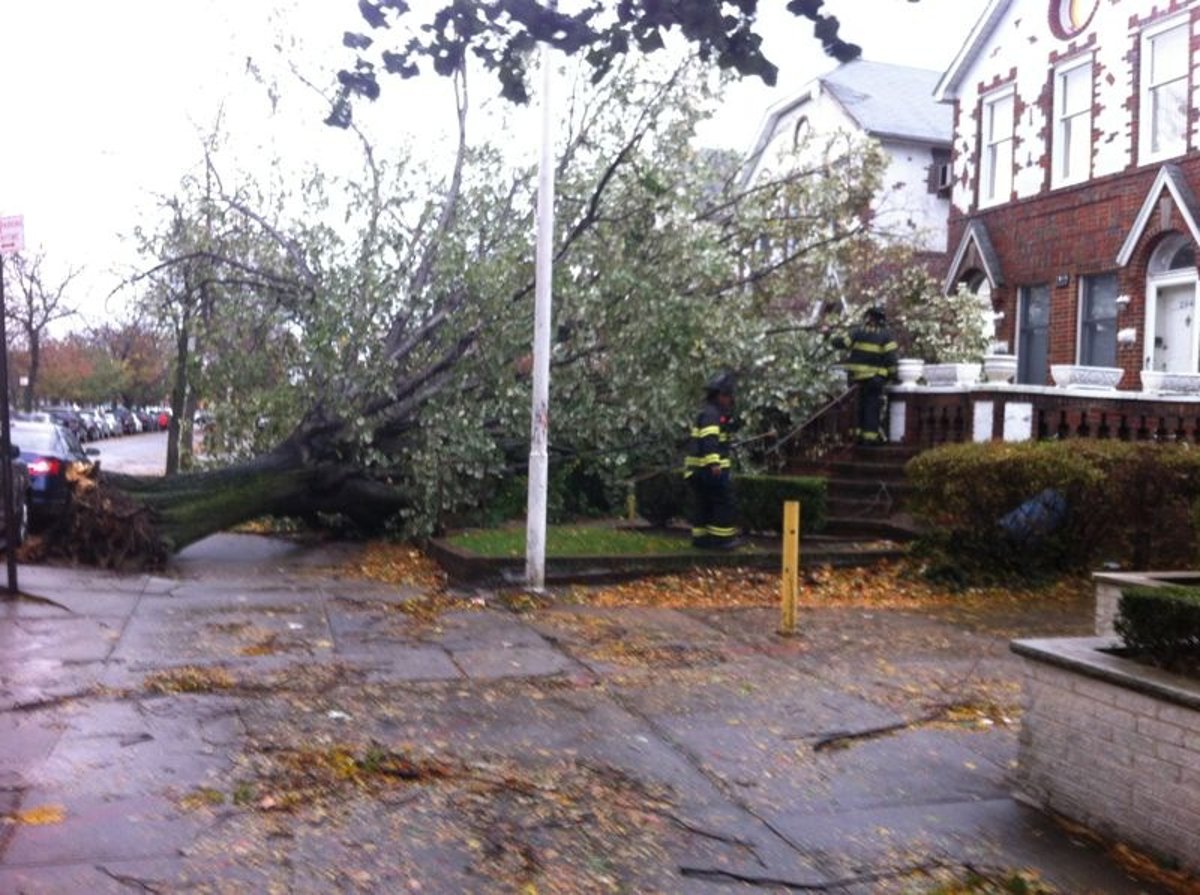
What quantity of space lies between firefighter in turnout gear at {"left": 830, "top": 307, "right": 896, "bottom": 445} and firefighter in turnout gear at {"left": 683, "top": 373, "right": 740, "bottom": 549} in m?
3.37

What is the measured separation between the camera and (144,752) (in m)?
5.79

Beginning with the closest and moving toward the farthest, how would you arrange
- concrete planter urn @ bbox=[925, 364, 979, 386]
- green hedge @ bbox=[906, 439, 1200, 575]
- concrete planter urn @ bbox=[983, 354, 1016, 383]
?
green hedge @ bbox=[906, 439, 1200, 575] → concrete planter urn @ bbox=[925, 364, 979, 386] → concrete planter urn @ bbox=[983, 354, 1016, 383]

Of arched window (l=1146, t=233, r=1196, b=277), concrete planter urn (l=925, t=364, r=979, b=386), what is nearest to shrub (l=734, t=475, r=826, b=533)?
concrete planter urn (l=925, t=364, r=979, b=386)

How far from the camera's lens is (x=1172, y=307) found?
17.1 m

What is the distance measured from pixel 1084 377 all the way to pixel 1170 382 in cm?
102

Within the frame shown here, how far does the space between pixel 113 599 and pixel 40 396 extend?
61.5 m

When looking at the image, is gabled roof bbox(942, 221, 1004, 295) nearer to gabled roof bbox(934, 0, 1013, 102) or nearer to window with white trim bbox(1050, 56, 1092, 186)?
window with white trim bbox(1050, 56, 1092, 186)

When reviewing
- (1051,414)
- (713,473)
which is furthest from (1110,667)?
(1051,414)

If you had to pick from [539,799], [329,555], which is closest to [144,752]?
[539,799]

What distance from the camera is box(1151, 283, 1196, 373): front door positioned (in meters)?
16.7

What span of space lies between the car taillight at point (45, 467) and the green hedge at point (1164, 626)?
11.6 metres

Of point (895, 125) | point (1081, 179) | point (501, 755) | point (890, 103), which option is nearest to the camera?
point (501, 755)

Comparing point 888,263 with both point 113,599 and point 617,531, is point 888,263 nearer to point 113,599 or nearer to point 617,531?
point 617,531

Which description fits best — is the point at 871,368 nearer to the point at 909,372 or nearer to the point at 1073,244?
the point at 909,372
